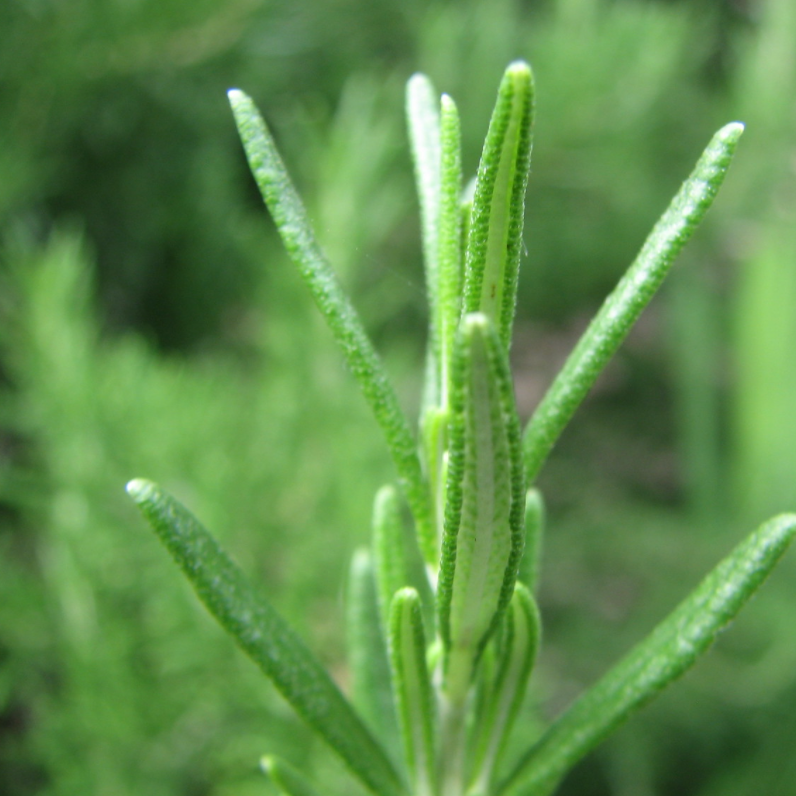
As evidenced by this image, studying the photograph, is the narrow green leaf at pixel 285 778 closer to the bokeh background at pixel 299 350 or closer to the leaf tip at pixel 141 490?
the leaf tip at pixel 141 490

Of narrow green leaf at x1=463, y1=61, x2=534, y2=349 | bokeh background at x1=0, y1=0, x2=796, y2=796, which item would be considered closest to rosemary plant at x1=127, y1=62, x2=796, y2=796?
narrow green leaf at x1=463, y1=61, x2=534, y2=349

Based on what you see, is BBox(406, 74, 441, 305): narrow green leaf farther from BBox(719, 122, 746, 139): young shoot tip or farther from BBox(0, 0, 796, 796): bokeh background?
BBox(0, 0, 796, 796): bokeh background

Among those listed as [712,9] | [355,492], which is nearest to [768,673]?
[355,492]

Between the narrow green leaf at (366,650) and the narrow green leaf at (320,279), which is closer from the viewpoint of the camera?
the narrow green leaf at (320,279)

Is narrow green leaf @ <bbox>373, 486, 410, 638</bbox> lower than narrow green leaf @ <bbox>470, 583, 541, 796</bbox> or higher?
higher

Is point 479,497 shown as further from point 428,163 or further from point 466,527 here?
point 428,163

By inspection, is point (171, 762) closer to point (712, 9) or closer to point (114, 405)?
point (114, 405)

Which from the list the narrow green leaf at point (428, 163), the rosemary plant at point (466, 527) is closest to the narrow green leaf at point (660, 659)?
the rosemary plant at point (466, 527)
